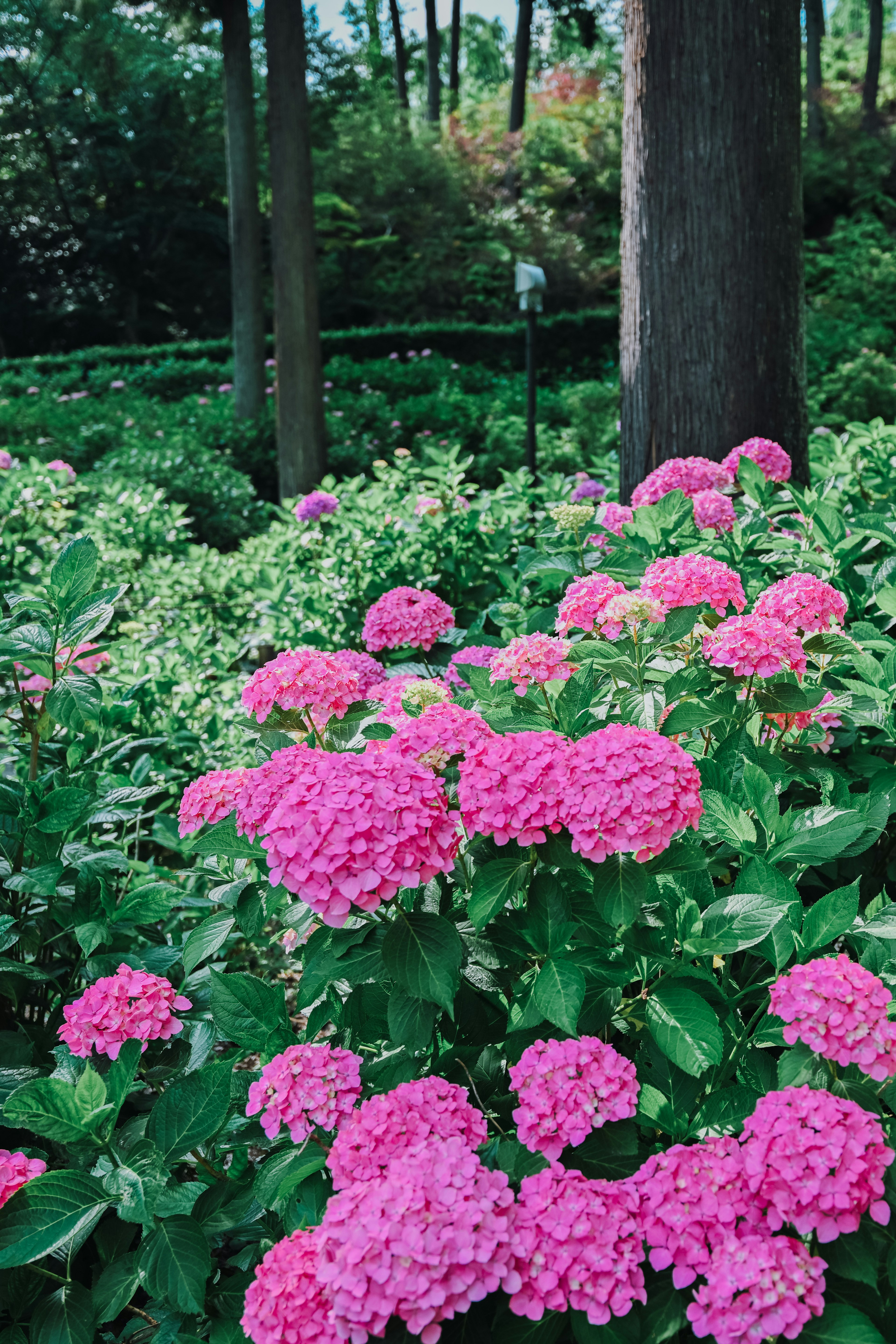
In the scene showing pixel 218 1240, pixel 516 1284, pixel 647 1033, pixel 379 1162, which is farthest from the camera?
pixel 218 1240

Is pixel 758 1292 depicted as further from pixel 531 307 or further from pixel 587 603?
pixel 531 307

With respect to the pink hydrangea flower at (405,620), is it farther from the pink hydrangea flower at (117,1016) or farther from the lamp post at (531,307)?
the lamp post at (531,307)

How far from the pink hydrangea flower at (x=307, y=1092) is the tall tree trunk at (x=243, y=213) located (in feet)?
33.8

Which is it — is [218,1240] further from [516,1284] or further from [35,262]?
[35,262]

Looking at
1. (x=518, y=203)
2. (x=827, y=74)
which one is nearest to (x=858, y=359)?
(x=518, y=203)

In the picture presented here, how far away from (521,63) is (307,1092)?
73.8 ft

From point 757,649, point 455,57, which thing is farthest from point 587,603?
point 455,57

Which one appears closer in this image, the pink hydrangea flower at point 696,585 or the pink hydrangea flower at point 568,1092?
the pink hydrangea flower at point 568,1092

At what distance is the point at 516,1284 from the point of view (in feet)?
2.85

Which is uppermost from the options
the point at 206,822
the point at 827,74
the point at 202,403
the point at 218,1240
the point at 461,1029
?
the point at 827,74

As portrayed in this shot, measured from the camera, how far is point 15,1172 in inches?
48.2

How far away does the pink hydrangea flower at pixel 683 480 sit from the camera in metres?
2.75

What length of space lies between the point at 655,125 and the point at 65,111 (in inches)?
906

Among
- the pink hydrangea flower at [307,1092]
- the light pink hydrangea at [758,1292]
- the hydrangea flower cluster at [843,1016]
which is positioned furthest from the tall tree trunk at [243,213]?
the light pink hydrangea at [758,1292]
